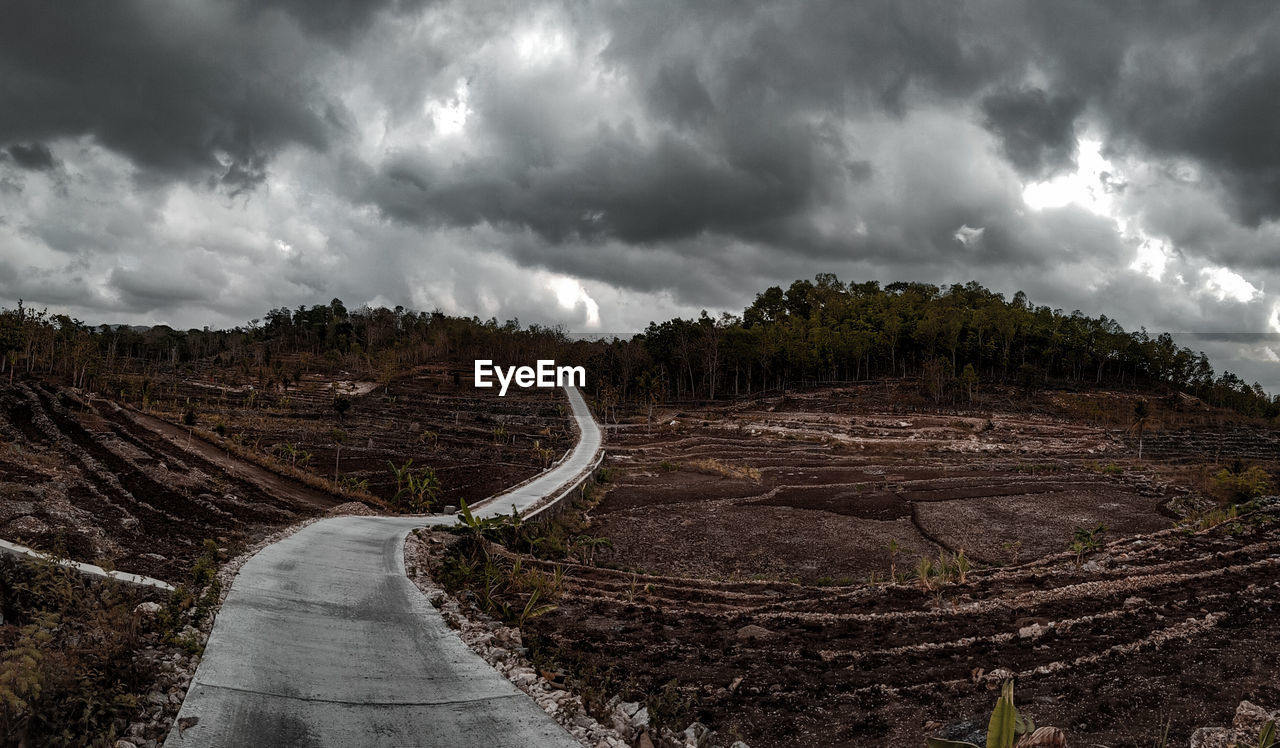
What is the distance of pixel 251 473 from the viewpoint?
1052 inches

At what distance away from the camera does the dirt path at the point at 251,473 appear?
24297 mm

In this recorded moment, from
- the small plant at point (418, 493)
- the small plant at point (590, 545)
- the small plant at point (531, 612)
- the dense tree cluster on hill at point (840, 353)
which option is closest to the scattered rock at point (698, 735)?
the small plant at point (531, 612)

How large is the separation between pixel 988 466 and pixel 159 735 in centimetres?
4706

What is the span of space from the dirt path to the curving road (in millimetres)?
12460

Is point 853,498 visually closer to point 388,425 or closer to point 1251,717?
point 1251,717

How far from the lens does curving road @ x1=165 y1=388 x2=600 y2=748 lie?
6.71 m

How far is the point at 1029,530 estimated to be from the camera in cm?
2453

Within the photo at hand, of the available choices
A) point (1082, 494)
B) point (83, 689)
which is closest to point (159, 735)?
point (83, 689)

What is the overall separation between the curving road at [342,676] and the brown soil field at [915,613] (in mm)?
1559

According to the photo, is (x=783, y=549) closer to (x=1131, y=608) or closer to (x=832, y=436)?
(x=1131, y=608)

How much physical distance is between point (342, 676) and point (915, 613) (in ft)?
32.7

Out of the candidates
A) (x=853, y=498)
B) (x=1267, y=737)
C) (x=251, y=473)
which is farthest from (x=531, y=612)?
(x=853, y=498)

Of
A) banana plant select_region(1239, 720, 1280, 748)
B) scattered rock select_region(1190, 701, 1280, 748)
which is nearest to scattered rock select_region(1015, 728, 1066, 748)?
banana plant select_region(1239, 720, 1280, 748)

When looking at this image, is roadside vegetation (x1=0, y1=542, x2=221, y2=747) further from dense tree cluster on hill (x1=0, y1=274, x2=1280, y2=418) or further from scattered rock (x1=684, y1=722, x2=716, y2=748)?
dense tree cluster on hill (x1=0, y1=274, x2=1280, y2=418)
